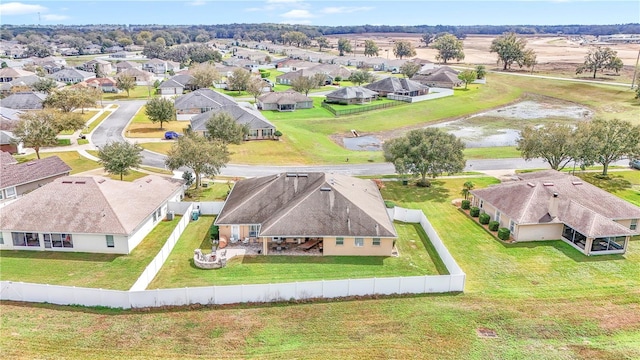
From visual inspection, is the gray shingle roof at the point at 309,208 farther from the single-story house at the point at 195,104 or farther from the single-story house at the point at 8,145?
the single-story house at the point at 195,104

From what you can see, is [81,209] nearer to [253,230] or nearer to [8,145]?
[253,230]

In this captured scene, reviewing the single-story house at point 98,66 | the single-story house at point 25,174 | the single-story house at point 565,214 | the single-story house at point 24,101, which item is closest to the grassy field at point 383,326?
the single-story house at point 565,214

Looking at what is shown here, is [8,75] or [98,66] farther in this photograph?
[98,66]

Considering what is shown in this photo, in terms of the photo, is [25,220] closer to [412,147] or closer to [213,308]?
[213,308]

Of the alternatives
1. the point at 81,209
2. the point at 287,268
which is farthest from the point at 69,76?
the point at 287,268

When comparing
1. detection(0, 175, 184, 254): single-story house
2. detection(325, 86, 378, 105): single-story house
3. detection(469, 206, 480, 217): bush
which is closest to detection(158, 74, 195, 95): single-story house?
detection(325, 86, 378, 105): single-story house

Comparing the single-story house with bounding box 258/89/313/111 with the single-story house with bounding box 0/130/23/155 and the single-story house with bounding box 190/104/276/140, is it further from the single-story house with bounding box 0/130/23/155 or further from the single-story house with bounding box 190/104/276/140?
the single-story house with bounding box 0/130/23/155
